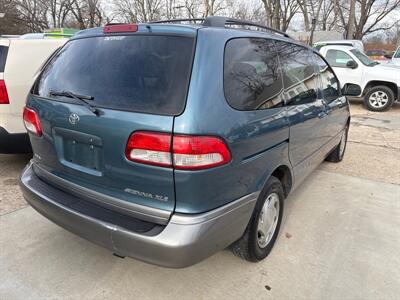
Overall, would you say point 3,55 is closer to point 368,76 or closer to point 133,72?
point 133,72

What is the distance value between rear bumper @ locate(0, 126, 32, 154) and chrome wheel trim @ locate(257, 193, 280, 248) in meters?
3.02

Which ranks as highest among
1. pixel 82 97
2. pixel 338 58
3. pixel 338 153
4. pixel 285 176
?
pixel 338 58

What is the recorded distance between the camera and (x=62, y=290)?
2.27 metres

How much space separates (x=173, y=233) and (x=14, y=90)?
3.21 m

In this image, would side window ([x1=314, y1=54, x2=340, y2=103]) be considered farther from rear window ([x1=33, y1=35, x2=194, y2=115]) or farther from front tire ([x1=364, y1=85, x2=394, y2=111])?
front tire ([x1=364, y1=85, x2=394, y2=111])

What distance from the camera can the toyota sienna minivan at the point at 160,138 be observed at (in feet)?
5.89

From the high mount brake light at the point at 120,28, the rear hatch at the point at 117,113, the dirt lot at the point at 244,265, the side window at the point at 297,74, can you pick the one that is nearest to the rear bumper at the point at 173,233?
the rear hatch at the point at 117,113

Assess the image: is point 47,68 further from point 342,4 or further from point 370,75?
point 342,4

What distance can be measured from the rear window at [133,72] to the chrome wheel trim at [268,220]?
118 centimetres

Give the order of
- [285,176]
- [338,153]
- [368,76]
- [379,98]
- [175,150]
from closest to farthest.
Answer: [175,150] → [285,176] → [338,153] → [368,76] → [379,98]

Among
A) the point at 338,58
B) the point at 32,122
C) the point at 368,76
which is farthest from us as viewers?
the point at 338,58

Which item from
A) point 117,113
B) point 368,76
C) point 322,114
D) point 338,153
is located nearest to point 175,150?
point 117,113

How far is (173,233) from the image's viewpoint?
5.87 ft

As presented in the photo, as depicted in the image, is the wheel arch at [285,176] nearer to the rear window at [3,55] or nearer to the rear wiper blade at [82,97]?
the rear wiper blade at [82,97]
